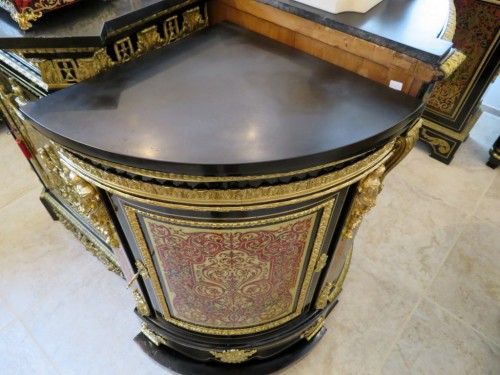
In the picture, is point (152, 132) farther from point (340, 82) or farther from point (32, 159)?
point (32, 159)

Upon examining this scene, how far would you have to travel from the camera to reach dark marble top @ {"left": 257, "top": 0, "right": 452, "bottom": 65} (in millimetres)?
600

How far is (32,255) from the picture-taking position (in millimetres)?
1431

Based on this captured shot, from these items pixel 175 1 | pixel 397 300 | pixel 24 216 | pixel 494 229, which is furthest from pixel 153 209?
pixel 494 229

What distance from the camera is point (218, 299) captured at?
845 millimetres

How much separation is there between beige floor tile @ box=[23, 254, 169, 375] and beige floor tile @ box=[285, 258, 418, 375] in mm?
541

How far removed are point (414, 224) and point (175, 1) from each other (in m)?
1.33

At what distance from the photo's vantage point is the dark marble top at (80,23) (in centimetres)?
62

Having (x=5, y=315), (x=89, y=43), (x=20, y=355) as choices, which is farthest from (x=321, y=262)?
(x=5, y=315)

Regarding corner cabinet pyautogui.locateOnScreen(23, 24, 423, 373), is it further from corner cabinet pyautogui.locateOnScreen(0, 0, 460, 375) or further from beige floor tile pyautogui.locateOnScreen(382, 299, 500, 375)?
beige floor tile pyautogui.locateOnScreen(382, 299, 500, 375)

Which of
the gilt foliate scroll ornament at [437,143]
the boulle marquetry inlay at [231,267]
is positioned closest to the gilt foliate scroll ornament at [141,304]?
the boulle marquetry inlay at [231,267]

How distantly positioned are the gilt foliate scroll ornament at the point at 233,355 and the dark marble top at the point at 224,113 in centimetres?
70

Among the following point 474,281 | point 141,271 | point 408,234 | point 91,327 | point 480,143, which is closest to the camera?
point 141,271

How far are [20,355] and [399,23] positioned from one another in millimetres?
1463

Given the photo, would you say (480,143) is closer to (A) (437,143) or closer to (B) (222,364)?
(A) (437,143)
